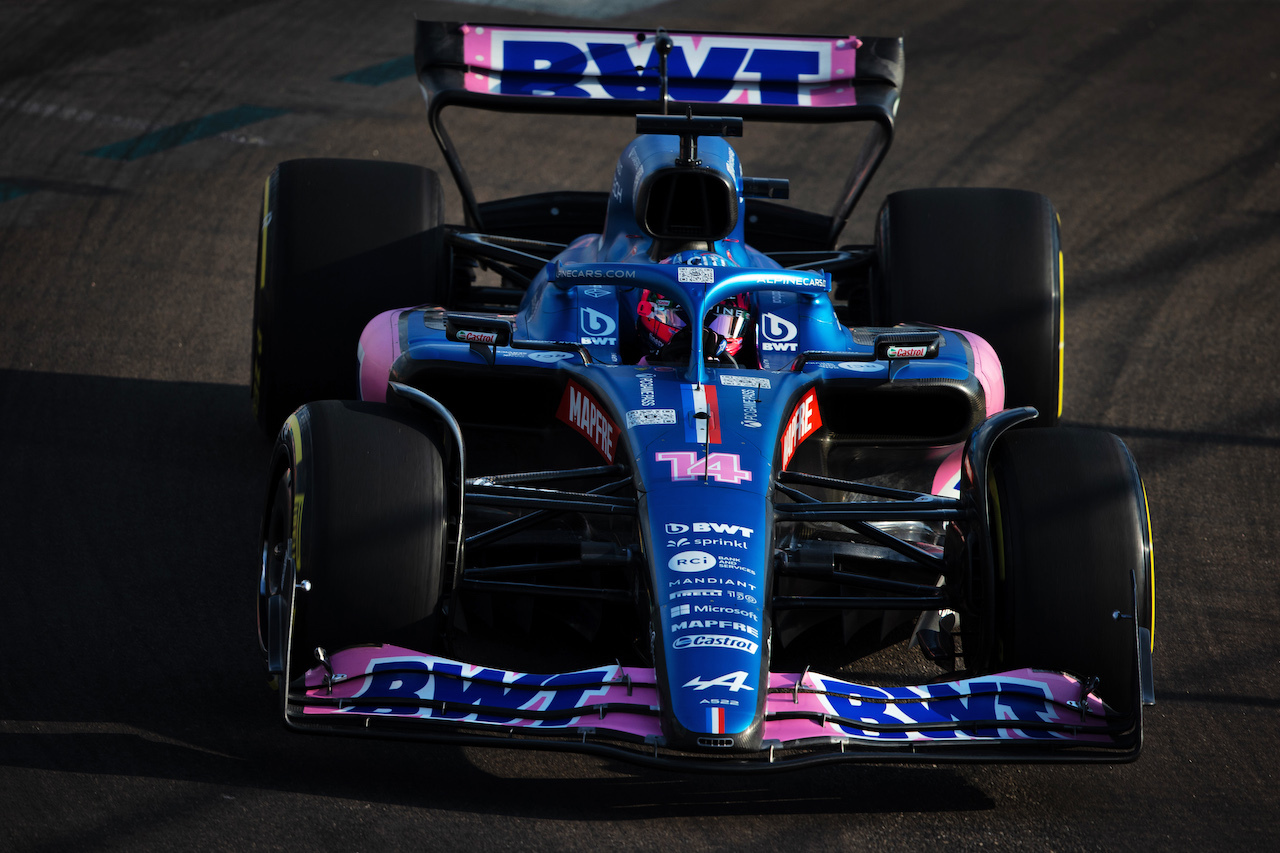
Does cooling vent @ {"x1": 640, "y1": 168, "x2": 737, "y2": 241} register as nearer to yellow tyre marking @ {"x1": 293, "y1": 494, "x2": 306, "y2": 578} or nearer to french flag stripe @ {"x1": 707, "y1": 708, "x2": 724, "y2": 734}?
yellow tyre marking @ {"x1": 293, "y1": 494, "x2": 306, "y2": 578}

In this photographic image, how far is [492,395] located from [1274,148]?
7995 millimetres

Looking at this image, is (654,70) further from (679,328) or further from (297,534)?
(297,534)

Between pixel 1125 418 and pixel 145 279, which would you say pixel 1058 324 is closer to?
pixel 1125 418

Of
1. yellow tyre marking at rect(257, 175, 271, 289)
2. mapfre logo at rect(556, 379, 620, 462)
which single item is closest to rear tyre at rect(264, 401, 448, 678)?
mapfre logo at rect(556, 379, 620, 462)

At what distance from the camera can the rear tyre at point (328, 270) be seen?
611cm

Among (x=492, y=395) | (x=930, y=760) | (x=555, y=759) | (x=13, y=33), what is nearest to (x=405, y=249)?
(x=492, y=395)

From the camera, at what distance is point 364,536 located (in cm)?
416

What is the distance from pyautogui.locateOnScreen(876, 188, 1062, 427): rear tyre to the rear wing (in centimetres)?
57

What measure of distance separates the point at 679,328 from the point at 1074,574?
5.85ft

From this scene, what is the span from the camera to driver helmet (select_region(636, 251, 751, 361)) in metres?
5.35

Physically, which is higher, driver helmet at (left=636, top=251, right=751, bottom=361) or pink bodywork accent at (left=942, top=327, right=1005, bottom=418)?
driver helmet at (left=636, top=251, right=751, bottom=361)

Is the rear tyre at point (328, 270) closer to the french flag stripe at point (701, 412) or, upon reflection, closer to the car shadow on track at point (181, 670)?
the car shadow on track at point (181, 670)

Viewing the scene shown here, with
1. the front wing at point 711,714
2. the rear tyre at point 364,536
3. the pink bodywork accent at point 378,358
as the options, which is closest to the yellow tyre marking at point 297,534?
the rear tyre at point 364,536

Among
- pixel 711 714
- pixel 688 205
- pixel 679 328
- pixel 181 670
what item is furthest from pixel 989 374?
pixel 181 670
